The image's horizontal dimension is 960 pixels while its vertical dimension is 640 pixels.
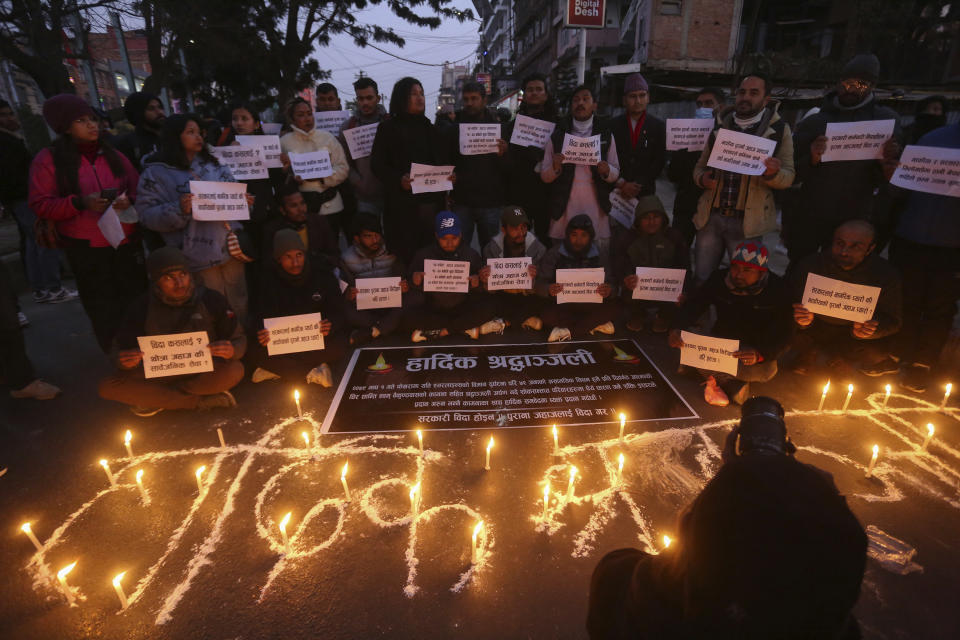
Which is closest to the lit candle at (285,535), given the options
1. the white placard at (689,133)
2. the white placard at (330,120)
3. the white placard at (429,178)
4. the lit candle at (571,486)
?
the lit candle at (571,486)

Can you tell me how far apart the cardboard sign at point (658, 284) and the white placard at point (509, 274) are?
1102 mm

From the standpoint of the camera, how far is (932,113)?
229 inches

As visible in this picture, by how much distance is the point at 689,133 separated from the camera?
196 inches

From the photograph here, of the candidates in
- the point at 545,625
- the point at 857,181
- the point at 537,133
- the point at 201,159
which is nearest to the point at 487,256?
the point at 537,133

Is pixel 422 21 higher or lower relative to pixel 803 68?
higher

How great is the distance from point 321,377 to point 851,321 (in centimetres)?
447

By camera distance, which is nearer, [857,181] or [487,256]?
[857,181]

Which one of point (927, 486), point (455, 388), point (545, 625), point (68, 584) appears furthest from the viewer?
point (455, 388)

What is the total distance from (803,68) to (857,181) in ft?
65.2

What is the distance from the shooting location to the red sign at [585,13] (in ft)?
32.4

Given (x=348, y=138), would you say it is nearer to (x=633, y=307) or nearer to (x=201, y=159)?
(x=201, y=159)

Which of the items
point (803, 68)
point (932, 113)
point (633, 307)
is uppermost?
point (803, 68)

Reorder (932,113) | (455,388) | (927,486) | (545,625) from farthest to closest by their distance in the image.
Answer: (932,113) < (455,388) < (927,486) < (545,625)

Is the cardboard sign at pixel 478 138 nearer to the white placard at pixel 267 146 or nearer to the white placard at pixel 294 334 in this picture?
the white placard at pixel 267 146
